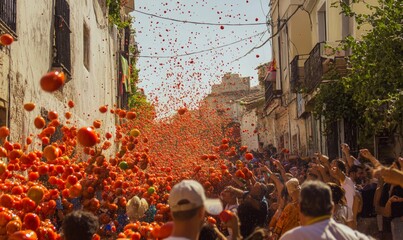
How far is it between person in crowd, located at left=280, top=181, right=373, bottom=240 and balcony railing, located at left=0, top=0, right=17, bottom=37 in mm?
5703

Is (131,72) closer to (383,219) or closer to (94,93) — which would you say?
(94,93)

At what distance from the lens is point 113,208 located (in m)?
8.68

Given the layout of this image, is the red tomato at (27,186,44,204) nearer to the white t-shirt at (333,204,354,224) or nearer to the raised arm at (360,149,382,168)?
the white t-shirt at (333,204,354,224)

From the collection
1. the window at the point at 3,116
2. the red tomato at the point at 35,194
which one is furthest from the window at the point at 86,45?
the red tomato at the point at 35,194

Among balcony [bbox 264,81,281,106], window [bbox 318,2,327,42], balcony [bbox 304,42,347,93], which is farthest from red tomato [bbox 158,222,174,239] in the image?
balcony [bbox 264,81,281,106]

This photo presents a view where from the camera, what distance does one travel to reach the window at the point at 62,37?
12969 millimetres

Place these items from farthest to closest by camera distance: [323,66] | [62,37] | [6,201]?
[323,66] → [62,37] → [6,201]

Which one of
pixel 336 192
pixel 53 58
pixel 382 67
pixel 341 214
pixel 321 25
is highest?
pixel 321 25

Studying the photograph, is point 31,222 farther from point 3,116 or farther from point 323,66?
point 323,66

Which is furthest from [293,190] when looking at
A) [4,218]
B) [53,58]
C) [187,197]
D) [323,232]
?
[53,58]

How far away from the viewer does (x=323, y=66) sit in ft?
61.2

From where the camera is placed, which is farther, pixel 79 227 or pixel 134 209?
pixel 134 209

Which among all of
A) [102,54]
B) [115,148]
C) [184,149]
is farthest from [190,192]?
[184,149]

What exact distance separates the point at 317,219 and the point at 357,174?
6711 mm
